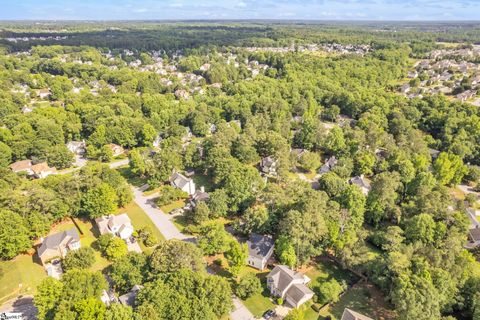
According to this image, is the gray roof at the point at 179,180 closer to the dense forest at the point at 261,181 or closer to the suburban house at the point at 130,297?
the dense forest at the point at 261,181

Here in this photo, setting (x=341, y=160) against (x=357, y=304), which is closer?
(x=357, y=304)

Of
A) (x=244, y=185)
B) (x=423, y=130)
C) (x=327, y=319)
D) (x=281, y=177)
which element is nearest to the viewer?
(x=327, y=319)

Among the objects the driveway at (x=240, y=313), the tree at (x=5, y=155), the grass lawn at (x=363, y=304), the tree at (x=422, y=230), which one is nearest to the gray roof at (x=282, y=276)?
the driveway at (x=240, y=313)

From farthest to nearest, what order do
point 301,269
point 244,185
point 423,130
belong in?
1. point 423,130
2. point 244,185
3. point 301,269

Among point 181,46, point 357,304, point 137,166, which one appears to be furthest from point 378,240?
point 181,46

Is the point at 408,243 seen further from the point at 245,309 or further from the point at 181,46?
the point at 181,46

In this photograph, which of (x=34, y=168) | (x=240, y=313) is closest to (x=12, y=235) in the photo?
(x=34, y=168)

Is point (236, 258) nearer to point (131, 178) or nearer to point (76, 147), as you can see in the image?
point (131, 178)
